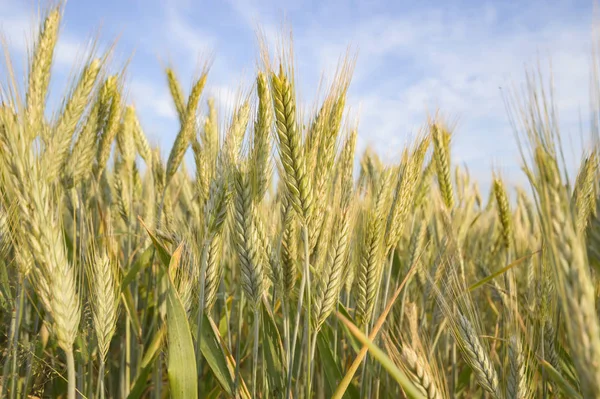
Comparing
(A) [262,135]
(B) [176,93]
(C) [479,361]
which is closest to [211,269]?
(A) [262,135]

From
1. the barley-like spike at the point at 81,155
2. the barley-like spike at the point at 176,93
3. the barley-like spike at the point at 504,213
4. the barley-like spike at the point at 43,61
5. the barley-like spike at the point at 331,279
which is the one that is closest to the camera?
the barley-like spike at the point at 331,279

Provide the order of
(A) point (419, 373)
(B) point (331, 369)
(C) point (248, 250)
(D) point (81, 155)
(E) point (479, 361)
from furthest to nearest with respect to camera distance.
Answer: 1. (D) point (81, 155)
2. (B) point (331, 369)
3. (C) point (248, 250)
4. (E) point (479, 361)
5. (A) point (419, 373)

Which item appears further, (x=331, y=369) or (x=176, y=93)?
(x=176, y=93)

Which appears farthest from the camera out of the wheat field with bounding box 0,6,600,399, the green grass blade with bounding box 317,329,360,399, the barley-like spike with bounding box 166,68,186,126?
the barley-like spike with bounding box 166,68,186,126

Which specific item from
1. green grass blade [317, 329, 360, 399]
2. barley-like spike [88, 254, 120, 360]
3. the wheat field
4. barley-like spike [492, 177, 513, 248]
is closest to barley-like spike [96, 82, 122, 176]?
the wheat field

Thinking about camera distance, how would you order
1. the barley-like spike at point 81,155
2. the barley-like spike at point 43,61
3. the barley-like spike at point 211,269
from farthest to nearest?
the barley-like spike at point 81,155, the barley-like spike at point 43,61, the barley-like spike at point 211,269

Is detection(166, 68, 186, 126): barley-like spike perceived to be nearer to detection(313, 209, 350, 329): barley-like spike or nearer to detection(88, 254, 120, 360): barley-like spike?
detection(88, 254, 120, 360): barley-like spike

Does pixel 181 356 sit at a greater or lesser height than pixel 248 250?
lesser

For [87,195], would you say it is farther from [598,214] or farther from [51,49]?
[598,214]

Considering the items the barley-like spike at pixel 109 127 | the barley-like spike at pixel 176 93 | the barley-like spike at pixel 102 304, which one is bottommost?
the barley-like spike at pixel 102 304

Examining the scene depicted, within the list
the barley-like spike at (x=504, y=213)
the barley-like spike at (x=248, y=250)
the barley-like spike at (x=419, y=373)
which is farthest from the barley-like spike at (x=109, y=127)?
the barley-like spike at (x=504, y=213)

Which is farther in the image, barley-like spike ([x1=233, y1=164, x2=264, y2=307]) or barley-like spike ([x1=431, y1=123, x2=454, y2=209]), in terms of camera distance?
barley-like spike ([x1=431, y1=123, x2=454, y2=209])

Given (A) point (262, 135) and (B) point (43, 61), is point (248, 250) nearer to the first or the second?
(A) point (262, 135)

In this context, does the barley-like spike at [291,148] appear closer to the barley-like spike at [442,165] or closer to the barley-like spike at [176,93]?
the barley-like spike at [442,165]
